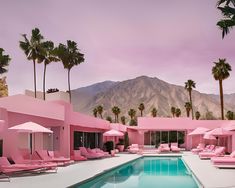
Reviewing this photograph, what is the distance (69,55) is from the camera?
49.8 metres

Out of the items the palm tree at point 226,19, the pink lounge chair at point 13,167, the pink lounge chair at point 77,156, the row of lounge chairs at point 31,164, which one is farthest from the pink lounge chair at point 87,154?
the palm tree at point 226,19

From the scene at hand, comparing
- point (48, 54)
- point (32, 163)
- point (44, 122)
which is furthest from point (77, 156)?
point (48, 54)

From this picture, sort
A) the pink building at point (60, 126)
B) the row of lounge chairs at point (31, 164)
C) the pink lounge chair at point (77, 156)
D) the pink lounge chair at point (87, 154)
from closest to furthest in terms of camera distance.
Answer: the row of lounge chairs at point (31, 164) → the pink building at point (60, 126) → the pink lounge chair at point (77, 156) → the pink lounge chair at point (87, 154)

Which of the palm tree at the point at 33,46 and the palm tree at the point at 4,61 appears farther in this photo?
the palm tree at the point at 33,46

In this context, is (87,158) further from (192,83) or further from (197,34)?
(192,83)

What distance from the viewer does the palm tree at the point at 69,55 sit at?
4938cm

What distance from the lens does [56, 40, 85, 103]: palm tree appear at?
1944 inches

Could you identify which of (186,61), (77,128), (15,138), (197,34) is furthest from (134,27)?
(186,61)

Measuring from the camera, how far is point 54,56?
48.7 meters

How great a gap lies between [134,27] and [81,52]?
2343 cm

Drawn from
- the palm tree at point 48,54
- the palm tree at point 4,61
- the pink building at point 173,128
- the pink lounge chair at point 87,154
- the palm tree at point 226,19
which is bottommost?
the pink lounge chair at point 87,154

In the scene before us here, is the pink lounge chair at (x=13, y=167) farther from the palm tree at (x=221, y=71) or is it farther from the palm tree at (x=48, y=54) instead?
the palm tree at (x=221, y=71)

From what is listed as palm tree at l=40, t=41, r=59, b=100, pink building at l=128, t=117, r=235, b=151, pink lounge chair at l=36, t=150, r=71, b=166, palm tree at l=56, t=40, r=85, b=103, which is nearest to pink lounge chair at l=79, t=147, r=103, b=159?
pink lounge chair at l=36, t=150, r=71, b=166

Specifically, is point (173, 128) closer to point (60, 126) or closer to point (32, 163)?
point (60, 126)
